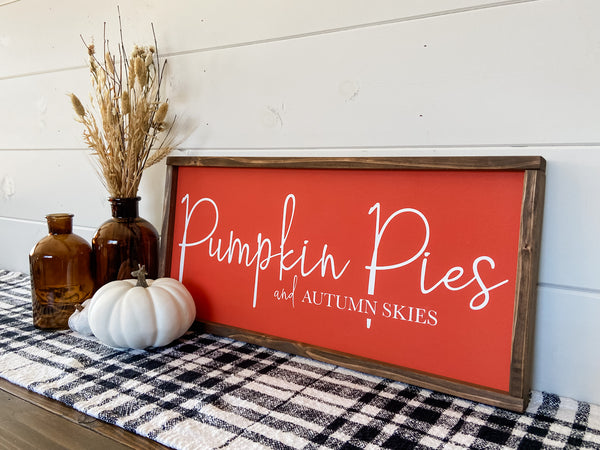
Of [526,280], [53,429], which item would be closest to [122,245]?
[53,429]

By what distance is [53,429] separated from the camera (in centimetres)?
70

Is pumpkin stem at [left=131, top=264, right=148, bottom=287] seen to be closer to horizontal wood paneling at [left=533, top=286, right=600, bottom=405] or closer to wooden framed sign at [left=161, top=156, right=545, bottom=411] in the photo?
wooden framed sign at [left=161, top=156, right=545, bottom=411]

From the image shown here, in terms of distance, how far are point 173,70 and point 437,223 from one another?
732 mm

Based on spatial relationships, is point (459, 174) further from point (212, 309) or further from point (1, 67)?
point (1, 67)

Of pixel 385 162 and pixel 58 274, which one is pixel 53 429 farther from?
pixel 385 162

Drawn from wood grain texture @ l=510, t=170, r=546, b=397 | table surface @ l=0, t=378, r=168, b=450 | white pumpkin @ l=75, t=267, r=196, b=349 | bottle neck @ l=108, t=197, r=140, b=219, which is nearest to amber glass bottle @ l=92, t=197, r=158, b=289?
bottle neck @ l=108, t=197, r=140, b=219

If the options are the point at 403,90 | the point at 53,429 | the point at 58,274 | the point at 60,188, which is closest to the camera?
the point at 53,429

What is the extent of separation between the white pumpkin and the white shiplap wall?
14.4 inches

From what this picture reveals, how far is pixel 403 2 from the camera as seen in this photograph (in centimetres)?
90

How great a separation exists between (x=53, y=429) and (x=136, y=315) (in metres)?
0.25

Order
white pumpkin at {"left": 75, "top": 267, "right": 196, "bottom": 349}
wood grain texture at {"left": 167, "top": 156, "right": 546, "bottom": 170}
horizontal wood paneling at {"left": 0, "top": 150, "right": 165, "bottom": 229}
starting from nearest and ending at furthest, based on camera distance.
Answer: wood grain texture at {"left": 167, "top": 156, "right": 546, "bottom": 170} < white pumpkin at {"left": 75, "top": 267, "right": 196, "bottom": 349} < horizontal wood paneling at {"left": 0, "top": 150, "right": 165, "bottom": 229}

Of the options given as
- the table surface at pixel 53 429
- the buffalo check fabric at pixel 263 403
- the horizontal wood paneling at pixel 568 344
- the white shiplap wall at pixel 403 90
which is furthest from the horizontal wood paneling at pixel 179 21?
the table surface at pixel 53 429

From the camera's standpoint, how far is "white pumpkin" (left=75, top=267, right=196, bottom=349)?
92 centimetres

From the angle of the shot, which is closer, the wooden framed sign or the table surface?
the table surface
